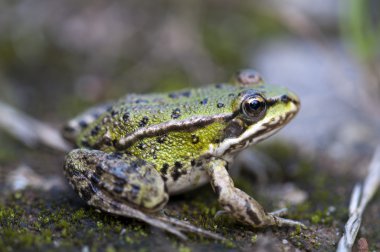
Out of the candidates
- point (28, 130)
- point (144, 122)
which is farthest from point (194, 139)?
point (28, 130)

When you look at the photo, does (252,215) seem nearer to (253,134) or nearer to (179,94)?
(253,134)

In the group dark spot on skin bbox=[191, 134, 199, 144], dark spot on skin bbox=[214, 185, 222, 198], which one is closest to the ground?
dark spot on skin bbox=[214, 185, 222, 198]

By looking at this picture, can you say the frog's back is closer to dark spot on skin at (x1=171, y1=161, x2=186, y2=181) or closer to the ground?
dark spot on skin at (x1=171, y1=161, x2=186, y2=181)

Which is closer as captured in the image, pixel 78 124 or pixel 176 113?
pixel 176 113

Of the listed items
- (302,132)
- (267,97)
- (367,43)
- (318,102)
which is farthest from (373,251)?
(367,43)

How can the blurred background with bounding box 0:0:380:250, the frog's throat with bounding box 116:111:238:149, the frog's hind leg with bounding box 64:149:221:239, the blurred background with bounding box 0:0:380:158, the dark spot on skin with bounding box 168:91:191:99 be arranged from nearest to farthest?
the frog's hind leg with bounding box 64:149:221:239
the frog's throat with bounding box 116:111:238:149
the dark spot on skin with bounding box 168:91:191:99
the blurred background with bounding box 0:0:380:250
the blurred background with bounding box 0:0:380:158

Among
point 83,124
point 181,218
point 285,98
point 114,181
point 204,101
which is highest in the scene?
point 83,124
